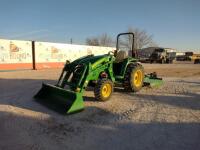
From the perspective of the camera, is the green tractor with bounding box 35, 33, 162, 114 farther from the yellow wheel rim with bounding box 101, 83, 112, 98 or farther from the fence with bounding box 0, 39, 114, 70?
the fence with bounding box 0, 39, 114, 70

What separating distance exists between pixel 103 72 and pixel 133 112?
76.1 inches

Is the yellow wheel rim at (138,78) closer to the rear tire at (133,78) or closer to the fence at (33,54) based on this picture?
the rear tire at (133,78)

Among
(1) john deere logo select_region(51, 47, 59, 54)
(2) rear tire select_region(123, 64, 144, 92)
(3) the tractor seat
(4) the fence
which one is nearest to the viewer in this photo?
(2) rear tire select_region(123, 64, 144, 92)

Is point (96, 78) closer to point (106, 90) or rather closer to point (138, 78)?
point (106, 90)

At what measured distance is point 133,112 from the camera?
596 centimetres

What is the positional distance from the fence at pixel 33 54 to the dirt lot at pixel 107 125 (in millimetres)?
14520

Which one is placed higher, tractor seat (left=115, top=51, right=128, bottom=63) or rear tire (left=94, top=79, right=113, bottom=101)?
tractor seat (left=115, top=51, right=128, bottom=63)

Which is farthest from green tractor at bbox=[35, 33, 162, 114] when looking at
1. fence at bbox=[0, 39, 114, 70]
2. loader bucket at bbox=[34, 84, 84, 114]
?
fence at bbox=[0, 39, 114, 70]

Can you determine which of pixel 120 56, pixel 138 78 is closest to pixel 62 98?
pixel 120 56

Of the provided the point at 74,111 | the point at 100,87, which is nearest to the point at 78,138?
the point at 74,111

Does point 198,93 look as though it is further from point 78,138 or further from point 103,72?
point 78,138

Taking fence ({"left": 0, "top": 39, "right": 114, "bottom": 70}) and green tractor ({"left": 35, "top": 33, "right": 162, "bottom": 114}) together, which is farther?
fence ({"left": 0, "top": 39, "right": 114, "bottom": 70})

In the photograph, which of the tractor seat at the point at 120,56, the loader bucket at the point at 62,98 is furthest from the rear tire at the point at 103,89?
the tractor seat at the point at 120,56

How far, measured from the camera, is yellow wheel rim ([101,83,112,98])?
687 centimetres
